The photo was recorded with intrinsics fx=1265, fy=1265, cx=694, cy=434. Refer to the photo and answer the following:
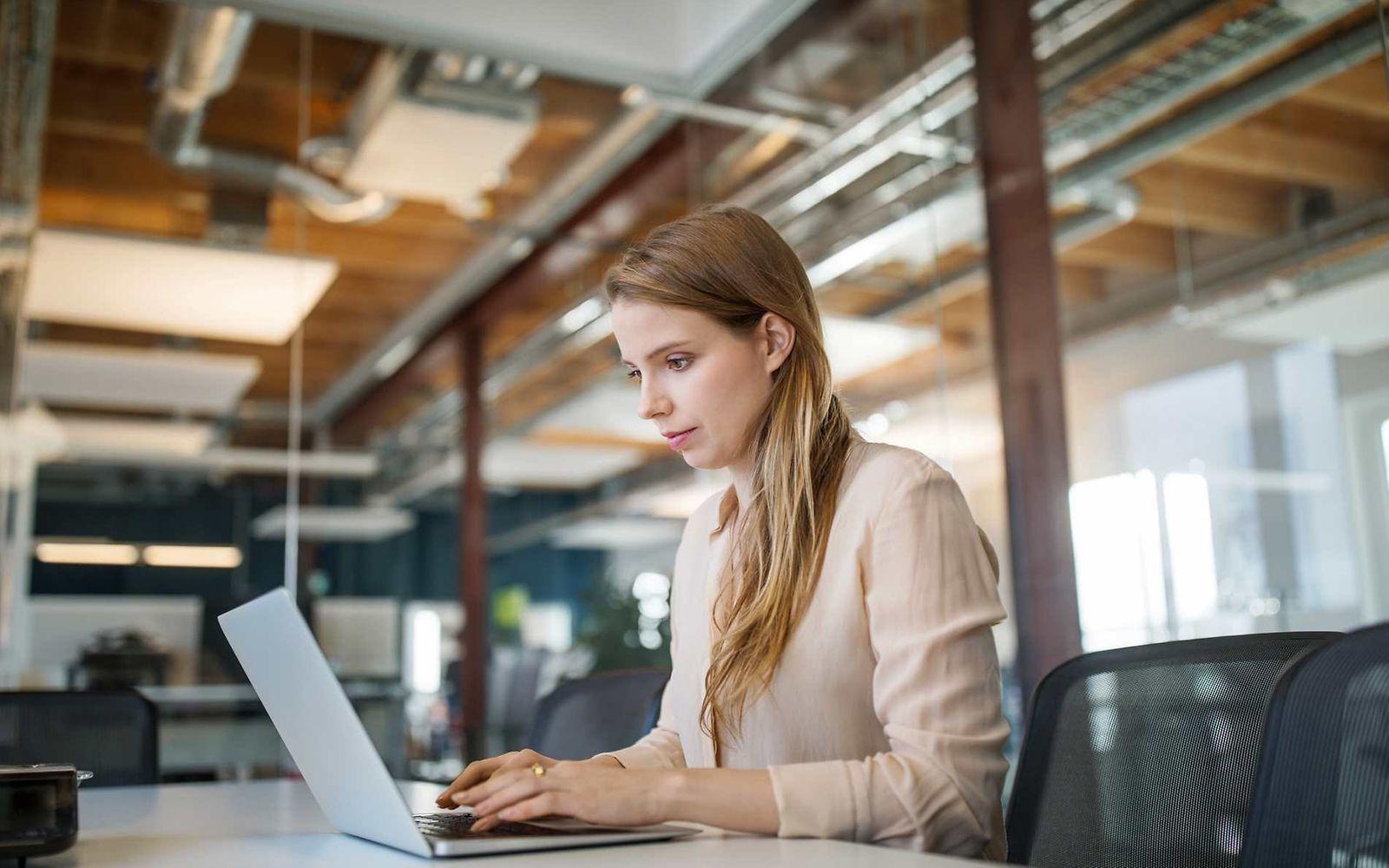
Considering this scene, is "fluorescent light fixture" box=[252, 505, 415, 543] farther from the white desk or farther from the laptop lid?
the laptop lid

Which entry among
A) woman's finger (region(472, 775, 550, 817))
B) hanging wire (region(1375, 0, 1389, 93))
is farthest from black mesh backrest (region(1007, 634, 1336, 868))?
hanging wire (region(1375, 0, 1389, 93))

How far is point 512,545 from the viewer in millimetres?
5059

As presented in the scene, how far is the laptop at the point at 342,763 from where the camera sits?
95 centimetres

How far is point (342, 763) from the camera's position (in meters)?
1.02

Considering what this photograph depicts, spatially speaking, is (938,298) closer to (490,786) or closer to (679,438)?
(679,438)

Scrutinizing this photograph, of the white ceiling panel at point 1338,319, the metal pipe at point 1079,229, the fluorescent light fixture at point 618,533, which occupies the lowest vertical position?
the fluorescent light fixture at point 618,533

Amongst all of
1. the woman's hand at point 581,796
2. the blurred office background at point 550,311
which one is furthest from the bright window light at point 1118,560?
the woman's hand at point 581,796

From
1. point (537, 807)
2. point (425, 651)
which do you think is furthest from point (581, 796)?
point (425, 651)

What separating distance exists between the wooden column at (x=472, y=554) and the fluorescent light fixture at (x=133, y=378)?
105 centimetres

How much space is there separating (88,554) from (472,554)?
1436 mm

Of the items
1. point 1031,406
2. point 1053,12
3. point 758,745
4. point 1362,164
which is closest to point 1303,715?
point 758,745

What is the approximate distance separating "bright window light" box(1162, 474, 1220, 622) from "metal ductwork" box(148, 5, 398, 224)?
3.03 m

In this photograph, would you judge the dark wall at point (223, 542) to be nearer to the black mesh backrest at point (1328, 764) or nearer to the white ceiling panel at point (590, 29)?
the white ceiling panel at point (590, 29)

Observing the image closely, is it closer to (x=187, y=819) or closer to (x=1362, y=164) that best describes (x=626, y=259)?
(x=187, y=819)
